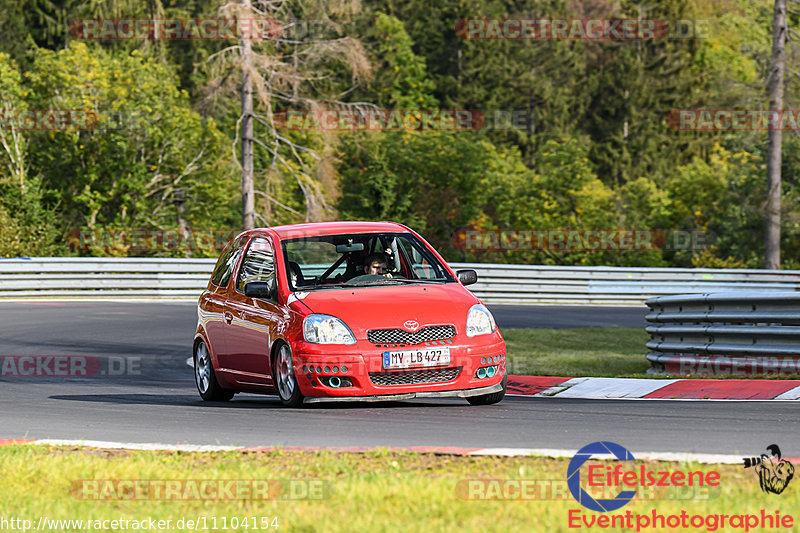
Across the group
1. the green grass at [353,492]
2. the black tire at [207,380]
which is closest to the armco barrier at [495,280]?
the black tire at [207,380]

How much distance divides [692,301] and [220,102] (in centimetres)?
Answer: 2081

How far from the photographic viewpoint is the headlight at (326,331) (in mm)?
9547

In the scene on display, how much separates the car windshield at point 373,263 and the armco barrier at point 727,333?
395cm

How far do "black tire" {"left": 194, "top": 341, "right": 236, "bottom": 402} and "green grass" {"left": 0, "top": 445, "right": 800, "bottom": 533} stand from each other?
13.0ft

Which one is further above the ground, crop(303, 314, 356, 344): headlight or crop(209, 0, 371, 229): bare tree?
crop(209, 0, 371, 229): bare tree

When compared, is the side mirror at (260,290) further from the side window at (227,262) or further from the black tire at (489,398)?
the black tire at (489,398)

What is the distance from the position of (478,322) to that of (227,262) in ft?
10.3

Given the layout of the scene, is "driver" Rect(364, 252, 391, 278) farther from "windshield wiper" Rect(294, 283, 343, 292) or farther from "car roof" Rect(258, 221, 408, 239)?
"windshield wiper" Rect(294, 283, 343, 292)

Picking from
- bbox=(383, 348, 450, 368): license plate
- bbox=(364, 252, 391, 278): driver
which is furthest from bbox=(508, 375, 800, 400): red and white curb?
bbox=(383, 348, 450, 368): license plate

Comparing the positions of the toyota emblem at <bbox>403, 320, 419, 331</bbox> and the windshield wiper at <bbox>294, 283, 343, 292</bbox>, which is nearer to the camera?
the toyota emblem at <bbox>403, 320, 419, 331</bbox>

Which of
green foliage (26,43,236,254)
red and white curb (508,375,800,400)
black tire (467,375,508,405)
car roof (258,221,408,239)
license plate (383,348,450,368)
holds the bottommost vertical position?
red and white curb (508,375,800,400)

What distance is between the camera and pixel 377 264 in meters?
→ 11.0

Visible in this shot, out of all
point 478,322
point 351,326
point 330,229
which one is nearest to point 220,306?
point 330,229

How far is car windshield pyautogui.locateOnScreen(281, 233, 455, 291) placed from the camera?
10672 mm
